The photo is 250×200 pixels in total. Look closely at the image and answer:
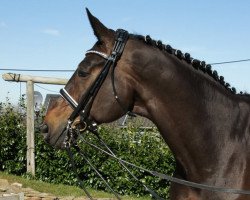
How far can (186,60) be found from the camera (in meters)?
3.68

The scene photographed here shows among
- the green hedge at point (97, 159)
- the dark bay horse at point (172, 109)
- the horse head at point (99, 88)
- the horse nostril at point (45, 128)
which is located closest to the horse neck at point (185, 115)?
the dark bay horse at point (172, 109)

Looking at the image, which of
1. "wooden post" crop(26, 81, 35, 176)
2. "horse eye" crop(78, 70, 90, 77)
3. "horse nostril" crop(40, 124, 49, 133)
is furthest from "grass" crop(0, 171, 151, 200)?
"horse eye" crop(78, 70, 90, 77)

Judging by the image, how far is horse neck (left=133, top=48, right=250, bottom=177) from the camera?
11.4 ft

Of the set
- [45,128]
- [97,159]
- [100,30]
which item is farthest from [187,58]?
[97,159]

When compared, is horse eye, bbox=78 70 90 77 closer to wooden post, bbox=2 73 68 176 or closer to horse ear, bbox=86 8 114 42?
horse ear, bbox=86 8 114 42

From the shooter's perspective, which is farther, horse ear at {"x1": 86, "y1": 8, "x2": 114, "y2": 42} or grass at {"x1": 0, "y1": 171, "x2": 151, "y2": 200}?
grass at {"x1": 0, "y1": 171, "x2": 151, "y2": 200}

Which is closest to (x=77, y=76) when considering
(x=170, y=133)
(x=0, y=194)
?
(x=170, y=133)

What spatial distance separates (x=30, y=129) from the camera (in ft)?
30.6

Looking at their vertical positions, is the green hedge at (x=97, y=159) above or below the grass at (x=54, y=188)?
above

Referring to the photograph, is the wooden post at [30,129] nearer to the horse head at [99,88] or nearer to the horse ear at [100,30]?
the horse head at [99,88]

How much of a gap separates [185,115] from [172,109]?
103mm

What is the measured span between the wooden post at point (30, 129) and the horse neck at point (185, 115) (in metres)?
6.11

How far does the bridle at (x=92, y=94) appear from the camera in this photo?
3484mm

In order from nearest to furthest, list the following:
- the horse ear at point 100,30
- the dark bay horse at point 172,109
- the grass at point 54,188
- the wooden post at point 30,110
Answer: the dark bay horse at point 172,109 < the horse ear at point 100,30 < the grass at point 54,188 < the wooden post at point 30,110
